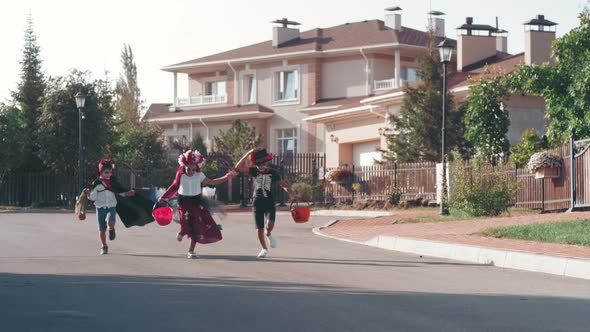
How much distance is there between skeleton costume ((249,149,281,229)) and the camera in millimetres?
16375

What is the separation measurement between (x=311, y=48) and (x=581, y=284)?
39.9m

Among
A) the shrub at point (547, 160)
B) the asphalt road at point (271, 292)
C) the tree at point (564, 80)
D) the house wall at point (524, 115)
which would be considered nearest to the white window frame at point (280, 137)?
the house wall at point (524, 115)

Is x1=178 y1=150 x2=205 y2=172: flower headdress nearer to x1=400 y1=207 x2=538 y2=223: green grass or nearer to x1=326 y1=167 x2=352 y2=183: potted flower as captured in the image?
x1=400 y1=207 x2=538 y2=223: green grass

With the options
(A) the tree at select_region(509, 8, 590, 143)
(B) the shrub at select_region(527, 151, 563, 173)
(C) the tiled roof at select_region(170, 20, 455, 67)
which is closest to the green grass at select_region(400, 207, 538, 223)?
(B) the shrub at select_region(527, 151, 563, 173)

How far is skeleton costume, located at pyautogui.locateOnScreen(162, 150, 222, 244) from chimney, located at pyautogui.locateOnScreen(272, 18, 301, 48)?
38839 millimetres

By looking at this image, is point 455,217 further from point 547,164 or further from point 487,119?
point 487,119

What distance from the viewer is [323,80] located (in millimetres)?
52188

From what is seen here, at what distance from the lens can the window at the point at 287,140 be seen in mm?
53281

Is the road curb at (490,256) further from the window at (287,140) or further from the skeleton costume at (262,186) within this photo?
the window at (287,140)

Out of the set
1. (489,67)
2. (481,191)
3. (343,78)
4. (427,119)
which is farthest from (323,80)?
(481,191)

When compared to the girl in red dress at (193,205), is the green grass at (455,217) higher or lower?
lower

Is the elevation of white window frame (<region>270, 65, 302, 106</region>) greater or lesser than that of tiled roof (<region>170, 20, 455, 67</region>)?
lesser

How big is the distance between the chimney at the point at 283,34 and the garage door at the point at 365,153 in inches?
367

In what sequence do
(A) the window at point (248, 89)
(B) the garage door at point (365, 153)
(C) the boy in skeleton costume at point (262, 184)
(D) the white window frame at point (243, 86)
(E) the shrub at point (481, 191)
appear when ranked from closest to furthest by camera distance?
(C) the boy in skeleton costume at point (262, 184), (E) the shrub at point (481, 191), (B) the garage door at point (365, 153), (D) the white window frame at point (243, 86), (A) the window at point (248, 89)
